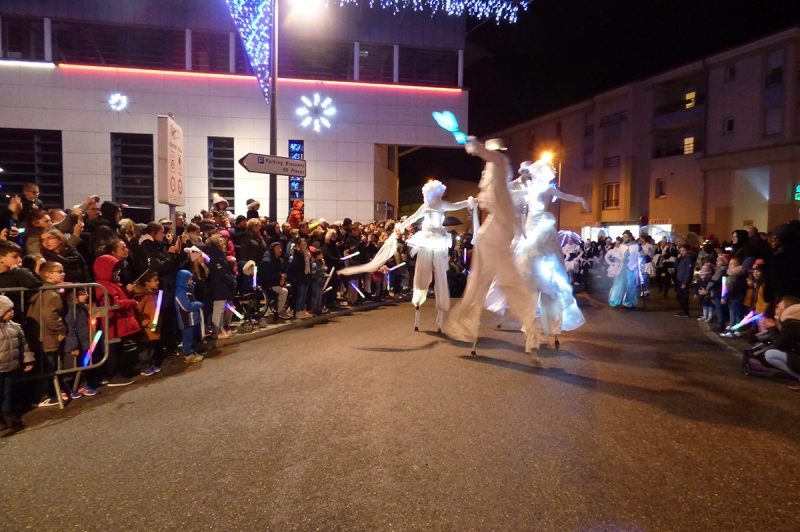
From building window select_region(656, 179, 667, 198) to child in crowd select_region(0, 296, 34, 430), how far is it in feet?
115

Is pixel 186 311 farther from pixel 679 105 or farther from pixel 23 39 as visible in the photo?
pixel 679 105

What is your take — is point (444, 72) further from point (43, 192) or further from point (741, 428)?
point (741, 428)

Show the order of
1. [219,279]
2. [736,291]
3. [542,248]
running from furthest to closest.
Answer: [736,291] → [219,279] → [542,248]

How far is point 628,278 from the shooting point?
46.2ft

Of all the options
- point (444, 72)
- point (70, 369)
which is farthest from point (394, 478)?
point (444, 72)

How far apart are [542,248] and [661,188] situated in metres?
29.9

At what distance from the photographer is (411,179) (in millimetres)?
44719

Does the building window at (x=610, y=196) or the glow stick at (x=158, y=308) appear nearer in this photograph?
the glow stick at (x=158, y=308)

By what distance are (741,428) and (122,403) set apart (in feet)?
20.6

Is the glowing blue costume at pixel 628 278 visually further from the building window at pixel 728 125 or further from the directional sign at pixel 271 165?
the building window at pixel 728 125

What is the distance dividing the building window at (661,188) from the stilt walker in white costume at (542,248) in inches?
1130

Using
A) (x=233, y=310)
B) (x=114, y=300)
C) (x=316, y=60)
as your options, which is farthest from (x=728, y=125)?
(x=114, y=300)

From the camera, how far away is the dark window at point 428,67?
67.0 ft

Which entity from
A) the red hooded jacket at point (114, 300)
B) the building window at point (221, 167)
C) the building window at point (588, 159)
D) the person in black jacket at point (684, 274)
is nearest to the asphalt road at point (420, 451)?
the red hooded jacket at point (114, 300)
